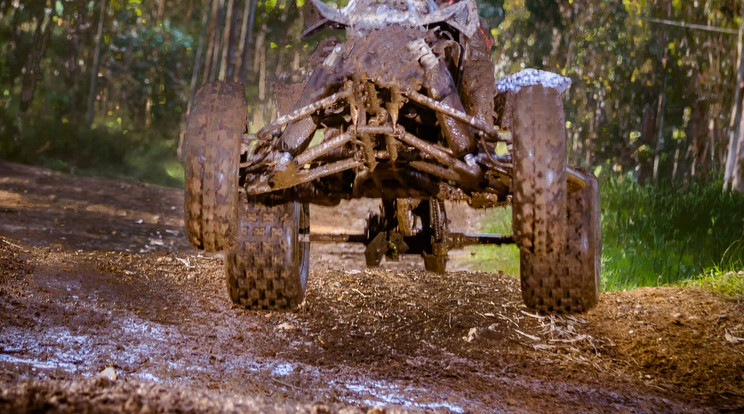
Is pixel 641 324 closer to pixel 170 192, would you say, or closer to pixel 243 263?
pixel 243 263

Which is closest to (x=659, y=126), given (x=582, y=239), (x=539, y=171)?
(x=582, y=239)

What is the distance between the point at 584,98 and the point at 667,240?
949 cm

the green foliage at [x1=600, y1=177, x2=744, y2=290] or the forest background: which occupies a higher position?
the forest background

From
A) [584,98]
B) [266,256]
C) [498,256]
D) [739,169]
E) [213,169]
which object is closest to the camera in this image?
[213,169]

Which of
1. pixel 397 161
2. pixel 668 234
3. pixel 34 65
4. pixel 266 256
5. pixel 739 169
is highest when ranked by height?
pixel 34 65

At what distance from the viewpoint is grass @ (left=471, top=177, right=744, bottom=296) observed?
24.0 feet

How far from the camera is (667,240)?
8484 mm

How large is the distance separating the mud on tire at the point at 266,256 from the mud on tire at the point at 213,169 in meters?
0.87

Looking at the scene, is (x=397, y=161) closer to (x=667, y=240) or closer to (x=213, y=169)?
(x=213, y=169)

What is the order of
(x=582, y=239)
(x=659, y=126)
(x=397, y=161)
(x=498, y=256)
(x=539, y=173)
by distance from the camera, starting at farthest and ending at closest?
(x=659, y=126), (x=498, y=256), (x=582, y=239), (x=397, y=161), (x=539, y=173)

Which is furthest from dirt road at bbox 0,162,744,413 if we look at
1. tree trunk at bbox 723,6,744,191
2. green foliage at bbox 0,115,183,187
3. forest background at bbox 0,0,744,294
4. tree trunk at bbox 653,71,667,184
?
tree trunk at bbox 653,71,667,184

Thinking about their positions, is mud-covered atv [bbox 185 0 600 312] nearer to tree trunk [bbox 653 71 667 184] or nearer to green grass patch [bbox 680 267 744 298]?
green grass patch [bbox 680 267 744 298]

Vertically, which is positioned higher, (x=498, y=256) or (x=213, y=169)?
(x=213, y=169)

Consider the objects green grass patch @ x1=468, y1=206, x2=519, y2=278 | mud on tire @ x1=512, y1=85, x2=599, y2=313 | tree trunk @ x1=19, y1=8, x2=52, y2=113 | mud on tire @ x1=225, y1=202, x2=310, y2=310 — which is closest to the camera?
mud on tire @ x1=512, y1=85, x2=599, y2=313
